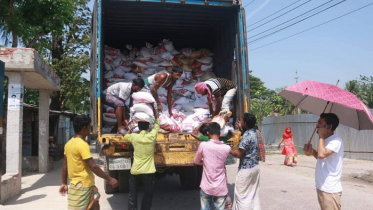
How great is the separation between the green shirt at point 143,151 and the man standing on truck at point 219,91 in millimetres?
1380

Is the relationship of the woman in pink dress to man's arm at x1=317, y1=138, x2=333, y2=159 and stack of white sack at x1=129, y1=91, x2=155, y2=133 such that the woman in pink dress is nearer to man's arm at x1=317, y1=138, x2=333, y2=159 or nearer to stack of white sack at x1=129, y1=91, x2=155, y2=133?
stack of white sack at x1=129, y1=91, x2=155, y2=133

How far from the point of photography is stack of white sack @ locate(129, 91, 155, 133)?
477cm

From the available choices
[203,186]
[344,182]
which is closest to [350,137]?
[344,182]

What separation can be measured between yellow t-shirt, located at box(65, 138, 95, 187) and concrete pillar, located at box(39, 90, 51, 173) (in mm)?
6776

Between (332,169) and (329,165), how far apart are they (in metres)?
0.04

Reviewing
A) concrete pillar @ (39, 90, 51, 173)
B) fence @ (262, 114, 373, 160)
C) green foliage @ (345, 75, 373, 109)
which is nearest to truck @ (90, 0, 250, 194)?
concrete pillar @ (39, 90, 51, 173)

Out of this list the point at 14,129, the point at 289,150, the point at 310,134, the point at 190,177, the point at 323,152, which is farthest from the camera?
the point at 310,134

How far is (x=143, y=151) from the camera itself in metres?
4.43

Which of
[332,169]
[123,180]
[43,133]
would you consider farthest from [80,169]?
[43,133]

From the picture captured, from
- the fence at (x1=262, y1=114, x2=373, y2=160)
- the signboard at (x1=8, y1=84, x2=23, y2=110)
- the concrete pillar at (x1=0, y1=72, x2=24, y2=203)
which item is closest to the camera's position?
the concrete pillar at (x1=0, y1=72, x2=24, y2=203)

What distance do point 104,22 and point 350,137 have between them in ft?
35.8

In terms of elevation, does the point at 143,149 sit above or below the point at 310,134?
above

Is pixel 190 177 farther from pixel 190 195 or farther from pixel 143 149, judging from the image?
pixel 143 149

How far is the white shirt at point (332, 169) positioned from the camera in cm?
338
